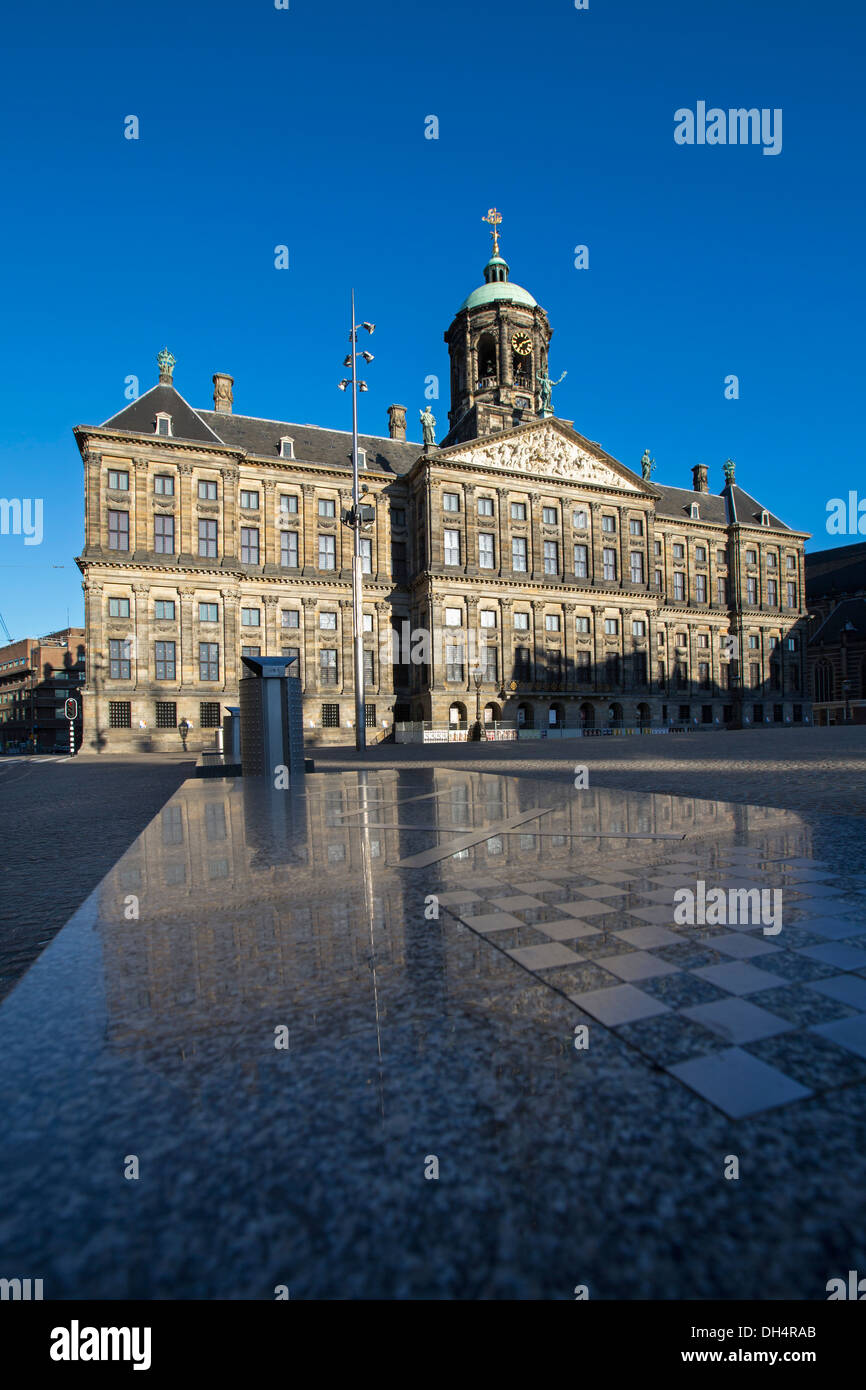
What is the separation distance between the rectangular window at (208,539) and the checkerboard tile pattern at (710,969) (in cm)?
3633

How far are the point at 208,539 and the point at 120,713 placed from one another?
10757 millimetres

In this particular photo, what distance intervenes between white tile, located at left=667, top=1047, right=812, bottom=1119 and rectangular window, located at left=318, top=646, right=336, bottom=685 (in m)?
37.8

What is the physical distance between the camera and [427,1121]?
4.54ft

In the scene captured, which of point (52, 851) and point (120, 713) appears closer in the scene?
point (52, 851)

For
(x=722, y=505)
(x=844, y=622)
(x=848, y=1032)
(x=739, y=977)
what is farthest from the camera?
(x=844, y=622)

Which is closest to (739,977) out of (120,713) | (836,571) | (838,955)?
(838,955)

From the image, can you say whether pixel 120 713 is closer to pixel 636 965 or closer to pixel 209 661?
pixel 209 661

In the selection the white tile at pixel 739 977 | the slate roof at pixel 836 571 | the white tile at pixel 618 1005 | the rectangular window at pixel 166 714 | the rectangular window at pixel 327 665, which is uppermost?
the slate roof at pixel 836 571

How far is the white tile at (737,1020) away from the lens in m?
1.78

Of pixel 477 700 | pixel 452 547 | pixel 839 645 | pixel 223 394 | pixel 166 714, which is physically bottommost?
pixel 166 714

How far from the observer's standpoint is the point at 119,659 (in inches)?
1340

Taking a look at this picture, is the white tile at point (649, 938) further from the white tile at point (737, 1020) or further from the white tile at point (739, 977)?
the white tile at point (737, 1020)

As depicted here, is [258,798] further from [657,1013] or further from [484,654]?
[484,654]

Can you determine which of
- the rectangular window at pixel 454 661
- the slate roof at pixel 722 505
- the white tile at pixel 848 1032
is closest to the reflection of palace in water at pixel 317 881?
the white tile at pixel 848 1032
